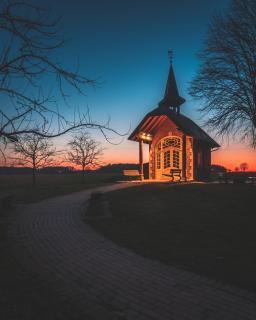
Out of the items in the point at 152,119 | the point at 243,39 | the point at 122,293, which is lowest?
the point at 122,293

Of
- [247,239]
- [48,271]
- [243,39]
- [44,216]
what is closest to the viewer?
[48,271]

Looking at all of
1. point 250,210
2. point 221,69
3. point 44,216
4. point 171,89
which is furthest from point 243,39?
point 44,216

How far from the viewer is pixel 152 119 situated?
24.9m

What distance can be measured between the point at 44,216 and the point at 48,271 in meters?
5.24

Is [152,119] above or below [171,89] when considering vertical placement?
below

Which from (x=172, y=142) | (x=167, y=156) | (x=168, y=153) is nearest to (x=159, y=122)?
(x=172, y=142)

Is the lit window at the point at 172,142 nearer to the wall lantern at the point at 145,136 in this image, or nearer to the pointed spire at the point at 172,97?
the wall lantern at the point at 145,136

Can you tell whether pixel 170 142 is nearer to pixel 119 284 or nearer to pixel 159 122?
pixel 159 122

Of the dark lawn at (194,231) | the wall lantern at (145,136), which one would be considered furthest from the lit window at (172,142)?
the dark lawn at (194,231)

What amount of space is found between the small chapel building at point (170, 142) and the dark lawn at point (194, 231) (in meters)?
10.4

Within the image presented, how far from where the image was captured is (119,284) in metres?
4.28

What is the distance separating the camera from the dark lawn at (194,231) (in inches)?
198

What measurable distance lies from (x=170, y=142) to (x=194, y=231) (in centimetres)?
1834

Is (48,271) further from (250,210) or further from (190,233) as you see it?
(250,210)
